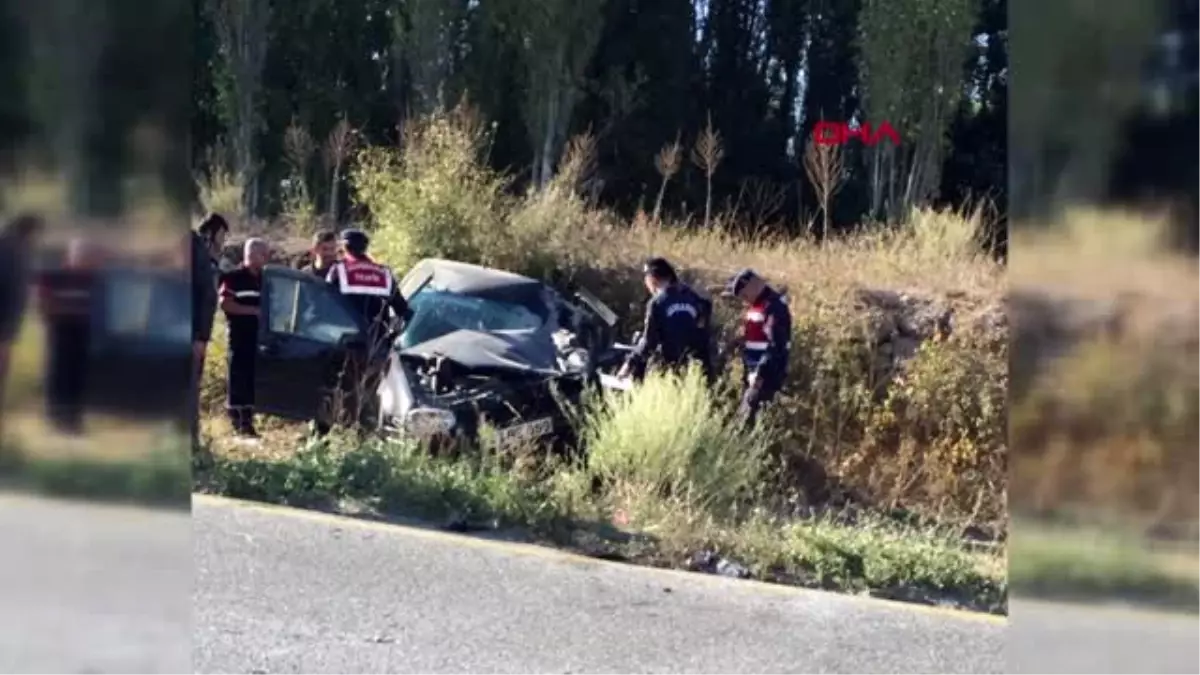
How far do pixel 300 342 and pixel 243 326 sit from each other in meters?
0.27

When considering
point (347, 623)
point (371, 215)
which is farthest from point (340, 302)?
point (347, 623)

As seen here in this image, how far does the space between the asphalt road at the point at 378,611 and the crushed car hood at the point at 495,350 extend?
0.98m

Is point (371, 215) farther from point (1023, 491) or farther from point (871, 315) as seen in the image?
point (1023, 491)

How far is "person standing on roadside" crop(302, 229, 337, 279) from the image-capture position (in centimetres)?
651

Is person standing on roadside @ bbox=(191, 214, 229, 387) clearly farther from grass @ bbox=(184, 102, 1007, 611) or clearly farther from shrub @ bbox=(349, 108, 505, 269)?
shrub @ bbox=(349, 108, 505, 269)

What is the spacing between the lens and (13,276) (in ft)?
8.52

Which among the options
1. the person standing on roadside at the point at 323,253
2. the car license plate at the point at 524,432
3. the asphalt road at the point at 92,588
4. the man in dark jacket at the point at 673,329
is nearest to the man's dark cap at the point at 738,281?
the man in dark jacket at the point at 673,329

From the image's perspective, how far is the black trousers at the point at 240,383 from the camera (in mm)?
6309

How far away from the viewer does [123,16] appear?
2486 millimetres

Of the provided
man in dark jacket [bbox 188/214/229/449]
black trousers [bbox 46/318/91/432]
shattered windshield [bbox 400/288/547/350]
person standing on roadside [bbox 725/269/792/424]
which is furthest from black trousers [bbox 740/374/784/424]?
black trousers [bbox 46/318/91/432]

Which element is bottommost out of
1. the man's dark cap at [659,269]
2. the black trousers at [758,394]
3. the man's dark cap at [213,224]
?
the black trousers at [758,394]

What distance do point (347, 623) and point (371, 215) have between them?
2649 mm

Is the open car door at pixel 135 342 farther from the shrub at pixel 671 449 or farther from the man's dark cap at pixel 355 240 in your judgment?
the man's dark cap at pixel 355 240

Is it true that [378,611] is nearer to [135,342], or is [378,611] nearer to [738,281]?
[135,342]
